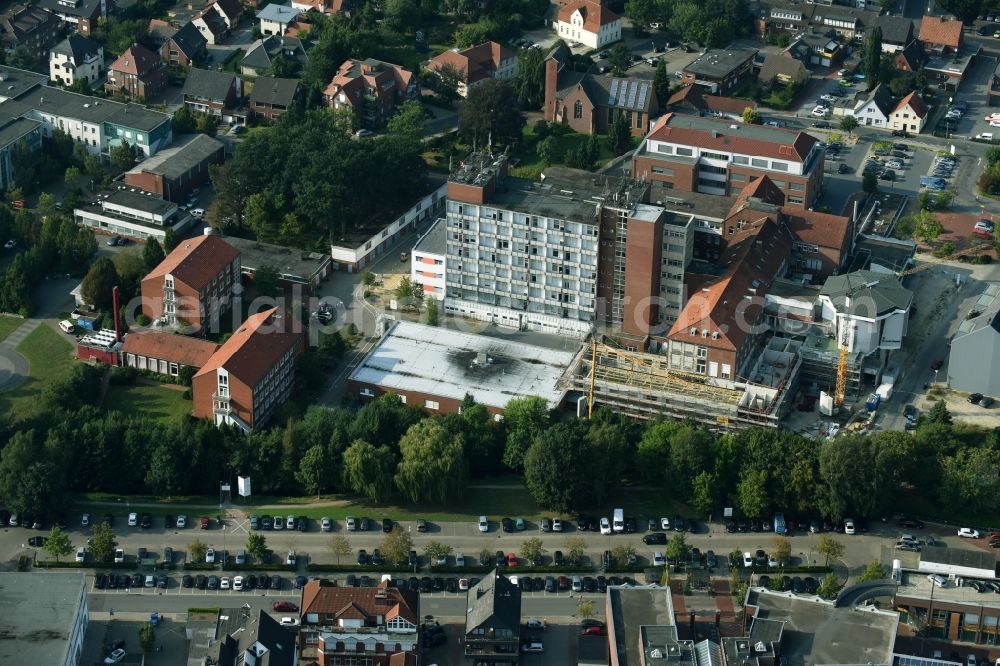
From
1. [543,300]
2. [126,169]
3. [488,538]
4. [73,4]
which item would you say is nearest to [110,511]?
[488,538]

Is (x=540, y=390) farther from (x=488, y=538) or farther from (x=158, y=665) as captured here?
(x=158, y=665)

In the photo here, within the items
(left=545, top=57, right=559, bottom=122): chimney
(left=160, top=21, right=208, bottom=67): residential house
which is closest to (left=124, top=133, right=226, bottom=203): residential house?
(left=160, top=21, right=208, bottom=67): residential house

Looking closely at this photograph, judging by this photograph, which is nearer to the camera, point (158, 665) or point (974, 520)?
point (158, 665)

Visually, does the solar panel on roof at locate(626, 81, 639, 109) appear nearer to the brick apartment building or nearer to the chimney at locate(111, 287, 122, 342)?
the brick apartment building

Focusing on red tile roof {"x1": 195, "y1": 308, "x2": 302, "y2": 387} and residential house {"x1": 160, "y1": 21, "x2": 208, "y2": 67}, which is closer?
red tile roof {"x1": 195, "y1": 308, "x2": 302, "y2": 387}

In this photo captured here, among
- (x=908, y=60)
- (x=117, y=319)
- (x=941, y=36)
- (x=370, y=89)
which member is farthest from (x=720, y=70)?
(x=117, y=319)

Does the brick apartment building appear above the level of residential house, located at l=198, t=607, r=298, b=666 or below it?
above

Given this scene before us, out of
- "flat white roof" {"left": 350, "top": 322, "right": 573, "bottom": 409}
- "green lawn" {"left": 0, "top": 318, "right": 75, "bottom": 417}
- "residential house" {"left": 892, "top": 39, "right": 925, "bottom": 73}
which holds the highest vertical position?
"residential house" {"left": 892, "top": 39, "right": 925, "bottom": 73}

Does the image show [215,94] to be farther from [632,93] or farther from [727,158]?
[727,158]
